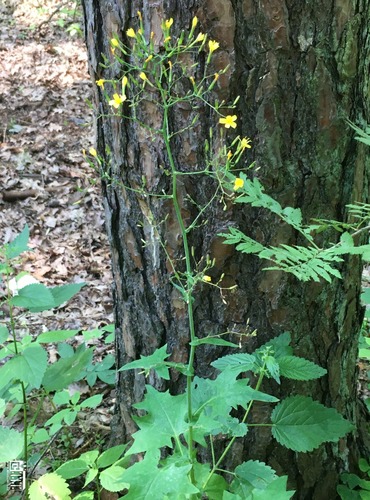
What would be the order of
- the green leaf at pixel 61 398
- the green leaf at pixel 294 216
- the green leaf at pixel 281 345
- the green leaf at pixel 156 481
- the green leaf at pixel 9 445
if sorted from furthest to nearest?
the green leaf at pixel 61 398 → the green leaf at pixel 9 445 → the green leaf at pixel 281 345 → the green leaf at pixel 294 216 → the green leaf at pixel 156 481

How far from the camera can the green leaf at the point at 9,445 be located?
1693mm

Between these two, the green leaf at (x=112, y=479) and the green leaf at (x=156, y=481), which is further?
the green leaf at (x=112, y=479)

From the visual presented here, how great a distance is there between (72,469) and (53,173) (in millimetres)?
3421

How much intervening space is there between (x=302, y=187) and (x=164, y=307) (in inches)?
22.9

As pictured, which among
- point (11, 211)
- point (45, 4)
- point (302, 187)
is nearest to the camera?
point (302, 187)

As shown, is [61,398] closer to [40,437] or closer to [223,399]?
[40,437]

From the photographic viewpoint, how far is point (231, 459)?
1.78 m

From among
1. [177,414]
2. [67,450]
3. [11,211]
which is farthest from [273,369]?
[11,211]

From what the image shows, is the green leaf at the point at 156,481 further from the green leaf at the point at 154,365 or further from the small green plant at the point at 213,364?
the green leaf at the point at 154,365

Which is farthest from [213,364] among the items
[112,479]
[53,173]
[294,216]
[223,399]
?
[53,173]

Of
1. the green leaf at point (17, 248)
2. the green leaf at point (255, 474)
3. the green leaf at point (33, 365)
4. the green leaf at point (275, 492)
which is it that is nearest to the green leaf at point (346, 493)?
the green leaf at point (255, 474)

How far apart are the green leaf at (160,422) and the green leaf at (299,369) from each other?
0.32m

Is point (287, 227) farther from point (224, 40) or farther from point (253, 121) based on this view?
point (224, 40)

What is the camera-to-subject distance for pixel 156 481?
1.21 metres
